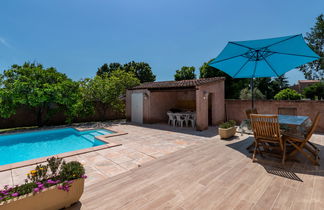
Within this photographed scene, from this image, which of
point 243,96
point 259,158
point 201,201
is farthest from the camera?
point 243,96

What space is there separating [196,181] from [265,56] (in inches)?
209

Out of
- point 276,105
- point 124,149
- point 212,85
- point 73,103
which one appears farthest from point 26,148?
point 276,105

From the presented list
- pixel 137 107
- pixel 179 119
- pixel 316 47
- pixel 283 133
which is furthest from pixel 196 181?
pixel 316 47

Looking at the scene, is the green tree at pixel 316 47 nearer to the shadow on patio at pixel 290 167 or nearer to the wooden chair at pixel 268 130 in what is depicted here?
the shadow on patio at pixel 290 167

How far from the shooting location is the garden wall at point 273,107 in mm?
7798

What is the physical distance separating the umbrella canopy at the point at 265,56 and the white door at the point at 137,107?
6.96 meters

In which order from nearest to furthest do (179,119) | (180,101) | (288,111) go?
(288,111)
(179,119)
(180,101)

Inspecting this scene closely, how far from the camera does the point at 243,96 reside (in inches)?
928

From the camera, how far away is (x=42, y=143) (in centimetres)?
796

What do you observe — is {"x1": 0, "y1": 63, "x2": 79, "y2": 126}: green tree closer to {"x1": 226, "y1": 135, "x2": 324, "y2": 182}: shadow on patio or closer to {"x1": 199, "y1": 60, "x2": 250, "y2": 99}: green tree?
{"x1": 226, "y1": 135, "x2": 324, "y2": 182}: shadow on patio

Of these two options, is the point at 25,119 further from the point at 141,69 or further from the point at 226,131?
the point at 141,69

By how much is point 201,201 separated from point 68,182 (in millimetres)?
2135

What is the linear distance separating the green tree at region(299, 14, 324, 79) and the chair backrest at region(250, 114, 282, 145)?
21.6 metres

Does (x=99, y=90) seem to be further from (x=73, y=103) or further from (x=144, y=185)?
(x=144, y=185)
